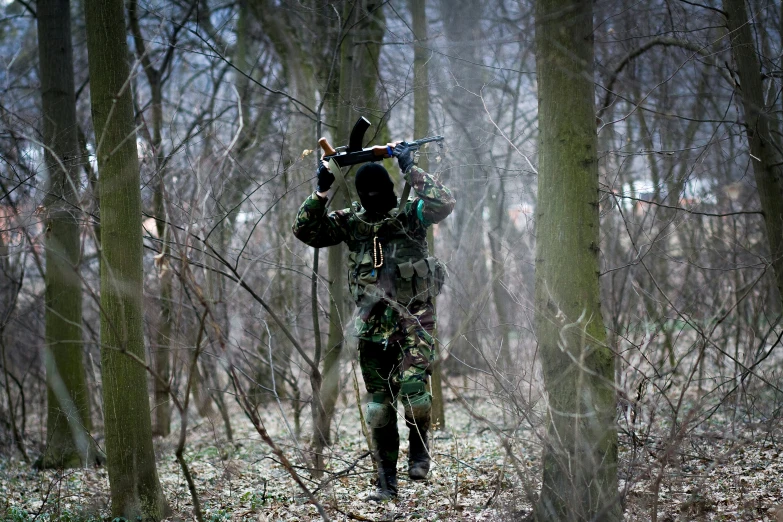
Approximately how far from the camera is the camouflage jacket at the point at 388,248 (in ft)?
13.8

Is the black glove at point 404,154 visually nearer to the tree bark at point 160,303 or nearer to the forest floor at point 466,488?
the forest floor at point 466,488

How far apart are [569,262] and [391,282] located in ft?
4.59

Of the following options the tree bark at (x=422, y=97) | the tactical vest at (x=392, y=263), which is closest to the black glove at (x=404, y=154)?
the tactical vest at (x=392, y=263)

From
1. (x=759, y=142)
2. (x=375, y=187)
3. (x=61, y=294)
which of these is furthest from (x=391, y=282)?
(x=61, y=294)

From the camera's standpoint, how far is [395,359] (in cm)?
431

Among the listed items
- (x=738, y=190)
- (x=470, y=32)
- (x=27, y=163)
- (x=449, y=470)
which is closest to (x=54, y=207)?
(x=27, y=163)

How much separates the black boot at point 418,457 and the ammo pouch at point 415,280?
31.4 inches

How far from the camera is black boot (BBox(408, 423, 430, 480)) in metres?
4.25

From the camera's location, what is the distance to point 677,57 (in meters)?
6.43

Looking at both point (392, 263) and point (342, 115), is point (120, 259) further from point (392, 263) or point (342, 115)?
point (342, 115)

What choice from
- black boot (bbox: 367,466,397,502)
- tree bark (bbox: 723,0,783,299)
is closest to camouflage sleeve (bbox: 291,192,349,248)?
black boot (bbox: 367,466,397,502)

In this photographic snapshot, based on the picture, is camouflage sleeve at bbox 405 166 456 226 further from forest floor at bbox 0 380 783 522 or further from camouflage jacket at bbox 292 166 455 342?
forest floor at bbox 0 380 783 522

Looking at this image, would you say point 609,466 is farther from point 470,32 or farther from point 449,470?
point 470,32

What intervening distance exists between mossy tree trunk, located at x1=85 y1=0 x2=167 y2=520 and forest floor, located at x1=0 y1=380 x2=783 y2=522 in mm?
232
